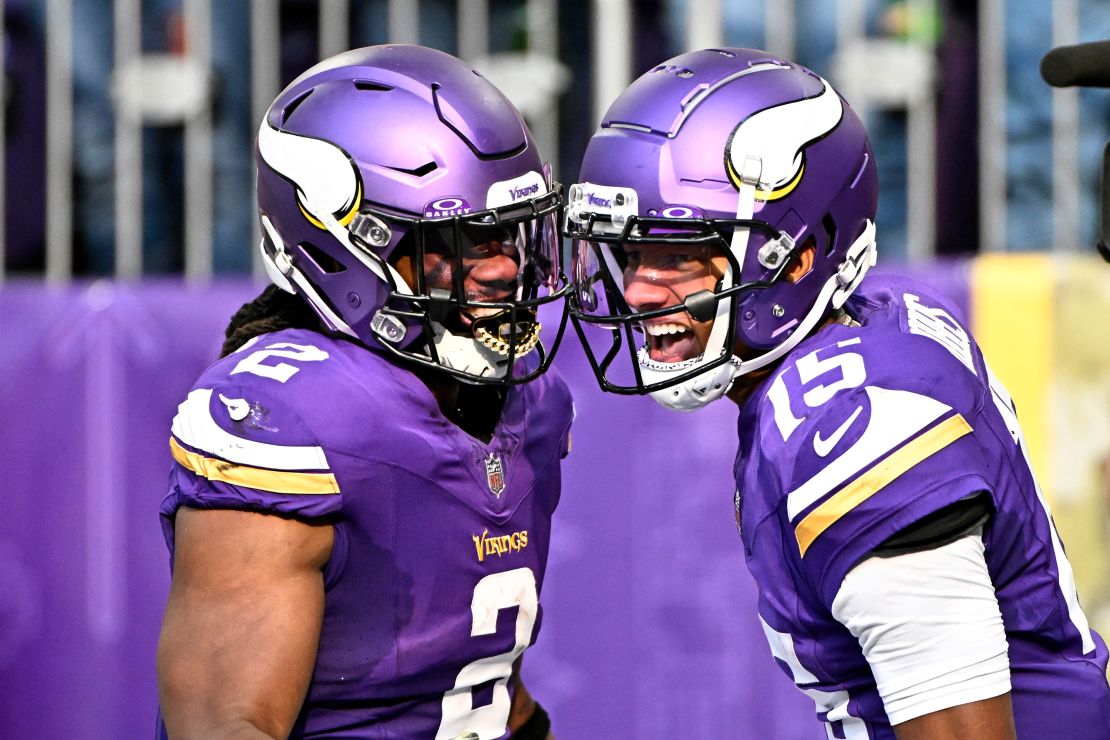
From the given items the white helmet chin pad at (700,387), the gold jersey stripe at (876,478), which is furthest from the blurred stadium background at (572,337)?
the gold jersey stripe at (876,478)

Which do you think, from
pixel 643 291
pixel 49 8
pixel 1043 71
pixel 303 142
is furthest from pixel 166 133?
pixel 1043 71

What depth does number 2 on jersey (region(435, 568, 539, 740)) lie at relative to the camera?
2.56 m

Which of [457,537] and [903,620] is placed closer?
[903,620]

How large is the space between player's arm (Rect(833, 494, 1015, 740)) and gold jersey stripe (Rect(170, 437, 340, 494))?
732 mm

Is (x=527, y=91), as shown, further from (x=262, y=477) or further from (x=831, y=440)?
(x=831, y=440)

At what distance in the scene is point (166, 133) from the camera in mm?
4500

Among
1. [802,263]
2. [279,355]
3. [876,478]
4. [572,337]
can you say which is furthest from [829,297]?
[572,337]

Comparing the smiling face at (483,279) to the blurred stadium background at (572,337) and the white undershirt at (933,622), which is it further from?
the blurred stadium background at (572,337)

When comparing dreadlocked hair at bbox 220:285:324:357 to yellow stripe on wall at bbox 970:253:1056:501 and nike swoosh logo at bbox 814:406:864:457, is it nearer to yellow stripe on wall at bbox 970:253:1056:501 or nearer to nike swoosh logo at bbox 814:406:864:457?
nike swoosh logo at bbox 814:406:864:457

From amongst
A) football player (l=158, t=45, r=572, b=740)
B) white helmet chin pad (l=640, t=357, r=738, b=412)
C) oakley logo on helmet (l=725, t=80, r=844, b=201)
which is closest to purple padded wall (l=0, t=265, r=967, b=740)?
football player (l=158, t=45, r=572, b=740)

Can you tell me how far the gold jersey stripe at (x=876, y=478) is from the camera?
2.11 metres

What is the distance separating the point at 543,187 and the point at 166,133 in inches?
83.1

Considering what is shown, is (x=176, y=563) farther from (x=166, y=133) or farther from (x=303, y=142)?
(x=166, y=133)

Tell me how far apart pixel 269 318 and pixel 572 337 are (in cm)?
120
